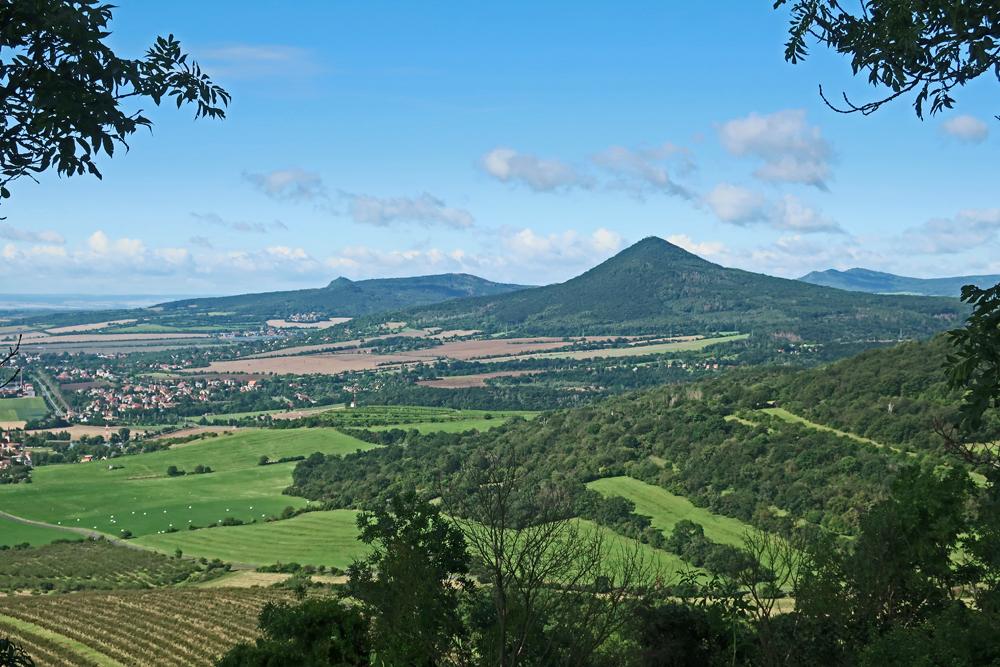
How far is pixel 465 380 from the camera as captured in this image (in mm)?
147500

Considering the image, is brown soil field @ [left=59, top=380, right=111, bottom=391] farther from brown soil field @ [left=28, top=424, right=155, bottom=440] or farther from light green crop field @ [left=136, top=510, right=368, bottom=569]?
light green crop field @ [left=136, top=510, right=368, bottom=569]

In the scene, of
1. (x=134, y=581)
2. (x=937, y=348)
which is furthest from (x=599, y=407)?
(x=134, y=581)

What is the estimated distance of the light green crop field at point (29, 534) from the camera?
62.6 m

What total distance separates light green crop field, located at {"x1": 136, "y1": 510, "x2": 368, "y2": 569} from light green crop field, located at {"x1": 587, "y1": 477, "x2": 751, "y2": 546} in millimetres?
17629

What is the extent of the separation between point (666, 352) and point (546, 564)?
158 m

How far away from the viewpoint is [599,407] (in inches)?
3570

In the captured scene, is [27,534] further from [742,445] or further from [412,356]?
[412,356]

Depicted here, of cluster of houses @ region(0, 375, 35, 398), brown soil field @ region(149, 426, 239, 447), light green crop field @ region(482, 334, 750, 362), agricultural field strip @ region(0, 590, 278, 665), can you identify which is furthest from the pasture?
light green crop field @ region(482, 334, 750, 362)

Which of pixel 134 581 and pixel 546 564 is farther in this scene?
pixel 134 581

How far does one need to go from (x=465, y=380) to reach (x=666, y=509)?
94147 millimetres

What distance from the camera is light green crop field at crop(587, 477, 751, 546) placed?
48.7m

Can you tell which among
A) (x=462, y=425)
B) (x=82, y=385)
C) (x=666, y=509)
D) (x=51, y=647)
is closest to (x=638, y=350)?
(x=462, y=425)

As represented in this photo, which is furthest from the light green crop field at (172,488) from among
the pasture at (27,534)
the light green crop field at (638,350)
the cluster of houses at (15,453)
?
the light green crop field at (638,350)

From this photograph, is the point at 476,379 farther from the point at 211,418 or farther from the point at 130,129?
the point at 130,129
